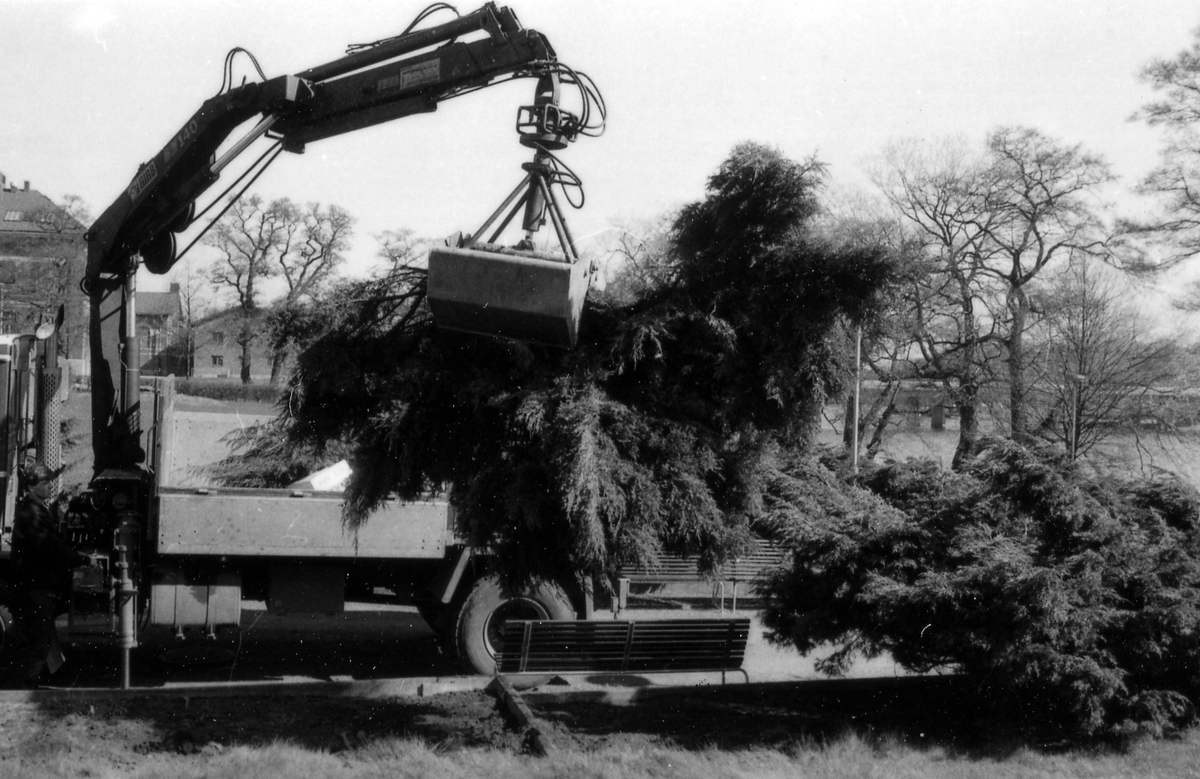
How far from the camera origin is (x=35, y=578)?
8328mm

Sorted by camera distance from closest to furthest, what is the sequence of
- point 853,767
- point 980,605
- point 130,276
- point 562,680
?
1. point 853,767
2. point 980,605
3. point 562,680
4. point 130,276

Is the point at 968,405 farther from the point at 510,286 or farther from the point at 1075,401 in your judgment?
the point at 510,286

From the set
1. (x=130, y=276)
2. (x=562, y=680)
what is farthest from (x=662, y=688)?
(x=130, y=276)

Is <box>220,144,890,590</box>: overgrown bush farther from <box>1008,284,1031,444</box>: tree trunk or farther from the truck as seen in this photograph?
<box>1008,284,1031,444</box>: tree trunk

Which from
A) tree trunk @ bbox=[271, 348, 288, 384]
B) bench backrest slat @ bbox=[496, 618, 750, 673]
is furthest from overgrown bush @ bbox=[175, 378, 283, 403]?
tree trunk @ bbox=[271, 348, 288, 384]

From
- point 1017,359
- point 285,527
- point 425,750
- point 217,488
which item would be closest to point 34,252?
point 217,488

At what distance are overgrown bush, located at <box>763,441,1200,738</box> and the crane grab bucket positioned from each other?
296 cm

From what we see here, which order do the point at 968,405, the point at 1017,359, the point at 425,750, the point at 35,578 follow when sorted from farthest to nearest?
the point at 968,405
the point at 1017,359
the point at 35,578
the point at 425,750

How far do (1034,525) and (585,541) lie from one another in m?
3.50

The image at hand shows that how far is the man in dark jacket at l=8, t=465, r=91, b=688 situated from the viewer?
26.8 ft

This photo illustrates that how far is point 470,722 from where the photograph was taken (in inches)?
271

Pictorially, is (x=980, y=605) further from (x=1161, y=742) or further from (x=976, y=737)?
(x=1161, y=742)

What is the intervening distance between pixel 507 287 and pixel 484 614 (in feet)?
16.0

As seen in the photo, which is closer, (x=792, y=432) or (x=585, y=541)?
(x=585, y=541)
